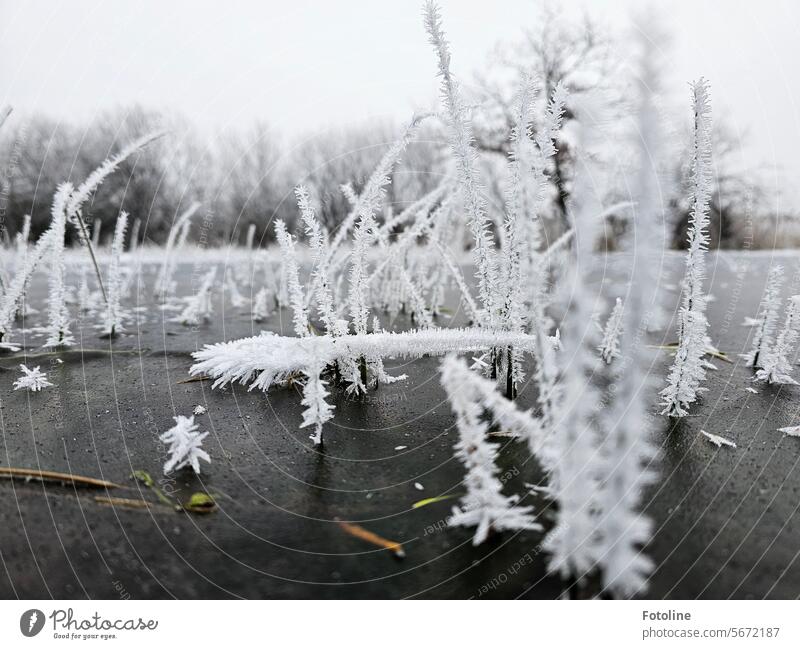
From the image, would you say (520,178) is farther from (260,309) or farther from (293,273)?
(260,309)

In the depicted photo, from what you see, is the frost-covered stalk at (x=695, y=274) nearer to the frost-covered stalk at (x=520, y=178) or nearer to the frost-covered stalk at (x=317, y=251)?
the frost-covered stalk at (x=520, y=178)

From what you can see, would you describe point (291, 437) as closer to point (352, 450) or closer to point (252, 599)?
point (352, 450)

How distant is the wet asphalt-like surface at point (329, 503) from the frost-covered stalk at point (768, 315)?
0.19 metres

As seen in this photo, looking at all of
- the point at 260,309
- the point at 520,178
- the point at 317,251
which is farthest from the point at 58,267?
the point at 520,178

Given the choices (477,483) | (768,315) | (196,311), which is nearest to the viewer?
(477,483)

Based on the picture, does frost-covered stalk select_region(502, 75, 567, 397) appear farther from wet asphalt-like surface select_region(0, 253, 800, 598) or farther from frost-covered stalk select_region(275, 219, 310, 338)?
frost-covered stalk select_region(275, 219, 310, 338)

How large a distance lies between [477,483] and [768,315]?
1.05 meters

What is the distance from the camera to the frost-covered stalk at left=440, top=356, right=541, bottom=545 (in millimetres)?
623

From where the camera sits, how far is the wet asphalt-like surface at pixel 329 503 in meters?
0.66

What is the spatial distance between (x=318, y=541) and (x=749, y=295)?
2.74 meters

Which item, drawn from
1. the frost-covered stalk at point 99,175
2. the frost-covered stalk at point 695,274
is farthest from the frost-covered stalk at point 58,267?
the frost-covered stalk at point 695,274

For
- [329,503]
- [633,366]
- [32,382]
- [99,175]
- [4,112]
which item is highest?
[4,112]

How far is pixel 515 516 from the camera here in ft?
2.30

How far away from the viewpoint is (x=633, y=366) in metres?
0.57
